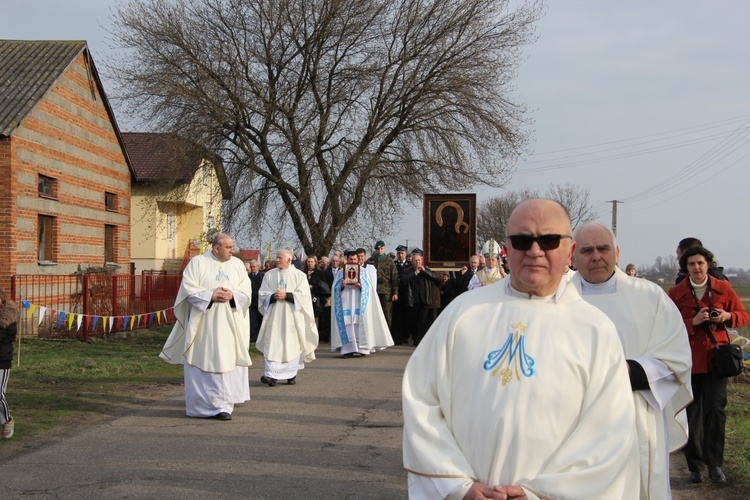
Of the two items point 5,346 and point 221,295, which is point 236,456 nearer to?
point 5,346

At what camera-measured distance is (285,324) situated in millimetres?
13047

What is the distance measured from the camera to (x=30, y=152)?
68.2 feet

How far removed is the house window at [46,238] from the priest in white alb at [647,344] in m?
19.6

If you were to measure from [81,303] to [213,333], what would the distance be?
1050 cm

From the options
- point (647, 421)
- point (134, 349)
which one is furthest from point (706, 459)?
point (134, 349)

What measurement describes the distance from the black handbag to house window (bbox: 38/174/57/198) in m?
18.4

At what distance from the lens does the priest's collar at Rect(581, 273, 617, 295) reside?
4.75m

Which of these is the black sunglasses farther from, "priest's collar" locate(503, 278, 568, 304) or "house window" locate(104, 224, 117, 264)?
"house window" locate(104, 224, 117, 264)

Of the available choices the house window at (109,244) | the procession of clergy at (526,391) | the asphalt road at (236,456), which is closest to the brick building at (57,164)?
the house window at (109,244)

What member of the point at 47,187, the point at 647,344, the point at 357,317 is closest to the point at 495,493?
the point at 647,344

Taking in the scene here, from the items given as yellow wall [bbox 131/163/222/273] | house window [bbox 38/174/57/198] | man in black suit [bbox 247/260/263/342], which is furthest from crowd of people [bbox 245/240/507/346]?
yellow wall [bbox 131/163/222/273]

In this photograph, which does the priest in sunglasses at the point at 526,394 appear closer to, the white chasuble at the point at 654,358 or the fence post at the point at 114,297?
the white chasuble at the point at 654,358

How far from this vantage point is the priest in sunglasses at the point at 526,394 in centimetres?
318

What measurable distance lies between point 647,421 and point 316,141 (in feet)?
82.8
